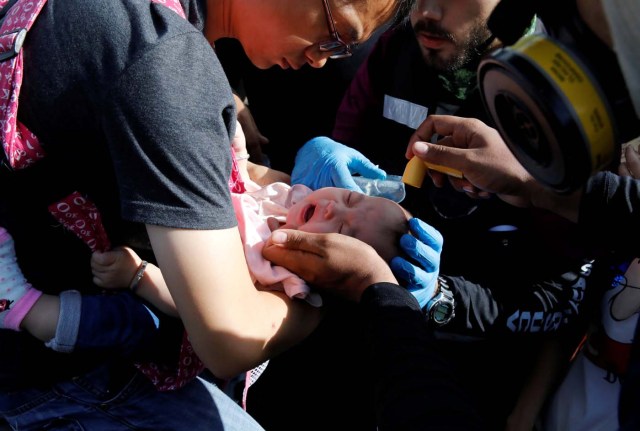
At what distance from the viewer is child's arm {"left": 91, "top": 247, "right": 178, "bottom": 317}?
1.54 m

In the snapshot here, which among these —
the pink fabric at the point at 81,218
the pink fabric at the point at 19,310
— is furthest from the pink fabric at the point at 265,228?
the pink fabric at the point at 19,310

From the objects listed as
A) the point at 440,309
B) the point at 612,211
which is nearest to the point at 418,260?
the point at 440,309

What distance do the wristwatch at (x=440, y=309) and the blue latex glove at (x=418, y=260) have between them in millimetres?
97

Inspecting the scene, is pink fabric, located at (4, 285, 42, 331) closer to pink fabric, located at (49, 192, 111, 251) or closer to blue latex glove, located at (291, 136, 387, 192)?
pink fabric, located at (49, 192, 111, 251)

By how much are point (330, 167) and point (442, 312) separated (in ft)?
2.61

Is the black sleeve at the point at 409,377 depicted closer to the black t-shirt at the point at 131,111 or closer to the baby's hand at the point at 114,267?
the black t-shirt at the point at 131,111

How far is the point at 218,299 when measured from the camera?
1.38 meters

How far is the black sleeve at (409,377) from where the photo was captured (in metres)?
1.27

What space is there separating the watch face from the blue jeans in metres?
0.84

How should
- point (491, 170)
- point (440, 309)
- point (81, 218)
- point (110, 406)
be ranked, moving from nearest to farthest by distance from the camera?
point (81, 218)
point (110, 406)
point (491, 170)
point (440, 309)

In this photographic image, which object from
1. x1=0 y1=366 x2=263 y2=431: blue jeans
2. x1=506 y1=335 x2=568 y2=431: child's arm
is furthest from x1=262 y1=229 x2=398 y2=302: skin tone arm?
x1=506 y1=335 x2=568 y2=431: child's arm

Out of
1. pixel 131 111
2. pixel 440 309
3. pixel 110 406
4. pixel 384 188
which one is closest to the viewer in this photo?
pixel 131 111

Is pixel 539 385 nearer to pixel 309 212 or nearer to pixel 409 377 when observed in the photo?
pixel 309 212

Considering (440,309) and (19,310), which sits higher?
(19,310)
